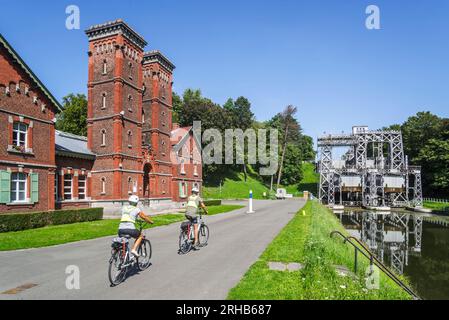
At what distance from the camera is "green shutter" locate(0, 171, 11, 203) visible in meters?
19.2

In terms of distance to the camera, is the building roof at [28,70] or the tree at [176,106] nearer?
the building roof at [28,70]

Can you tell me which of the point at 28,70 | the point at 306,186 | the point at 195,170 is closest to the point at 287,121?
the point at 306,186

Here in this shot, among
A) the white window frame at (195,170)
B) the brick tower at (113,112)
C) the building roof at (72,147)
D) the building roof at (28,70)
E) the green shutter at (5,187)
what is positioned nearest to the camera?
the green shutter at (5,187)

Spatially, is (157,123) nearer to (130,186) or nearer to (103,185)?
(130,186)

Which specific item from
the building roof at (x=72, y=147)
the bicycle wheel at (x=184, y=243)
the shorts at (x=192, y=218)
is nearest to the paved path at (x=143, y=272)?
the bicycle wheel at (x=184, y=243)

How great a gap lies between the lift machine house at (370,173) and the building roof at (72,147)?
123 feet

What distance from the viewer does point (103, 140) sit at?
1133 inches

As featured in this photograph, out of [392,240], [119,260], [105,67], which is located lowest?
[392,240]

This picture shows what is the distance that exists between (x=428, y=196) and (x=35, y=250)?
6604cm

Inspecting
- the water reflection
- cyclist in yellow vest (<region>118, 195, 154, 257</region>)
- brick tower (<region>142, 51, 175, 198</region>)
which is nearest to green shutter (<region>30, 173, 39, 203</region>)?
brick tower (<region>142, 51, 175, 198</region>)

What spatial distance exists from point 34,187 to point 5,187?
1.94 meters

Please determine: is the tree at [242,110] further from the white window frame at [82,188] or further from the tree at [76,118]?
the white window frame at [82,188]

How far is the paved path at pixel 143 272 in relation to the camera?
7.16 metres

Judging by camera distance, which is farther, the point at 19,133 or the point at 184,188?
the point at 184,188
